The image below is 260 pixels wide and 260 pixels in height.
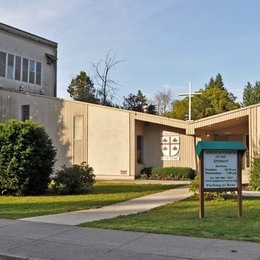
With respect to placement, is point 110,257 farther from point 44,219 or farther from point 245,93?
point 245,93

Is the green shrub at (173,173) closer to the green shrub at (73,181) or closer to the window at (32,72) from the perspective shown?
the green shrub at (73,181)

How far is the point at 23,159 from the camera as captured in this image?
16.2 m

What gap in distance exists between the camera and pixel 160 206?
12.7 meters

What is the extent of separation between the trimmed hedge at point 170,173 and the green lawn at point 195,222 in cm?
1138

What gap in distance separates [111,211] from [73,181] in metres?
5.22

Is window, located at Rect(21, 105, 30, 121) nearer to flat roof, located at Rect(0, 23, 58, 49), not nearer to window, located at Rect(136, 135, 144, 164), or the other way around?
flat roof, located at Rect(0, 23, 58, 49)

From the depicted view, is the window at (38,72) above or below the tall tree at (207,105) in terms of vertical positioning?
below

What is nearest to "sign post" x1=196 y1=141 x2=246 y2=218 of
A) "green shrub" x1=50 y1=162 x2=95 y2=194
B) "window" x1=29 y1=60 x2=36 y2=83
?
"green shrub" x1=50 y1=162 x2=95 y2=194

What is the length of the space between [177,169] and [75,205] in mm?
12013

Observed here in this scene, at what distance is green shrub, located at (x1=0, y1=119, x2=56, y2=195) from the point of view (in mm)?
16078

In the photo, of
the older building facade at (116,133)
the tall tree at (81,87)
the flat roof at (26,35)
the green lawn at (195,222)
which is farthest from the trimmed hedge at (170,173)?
the tall tree at (81,87)

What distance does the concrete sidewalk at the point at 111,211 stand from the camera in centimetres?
1025

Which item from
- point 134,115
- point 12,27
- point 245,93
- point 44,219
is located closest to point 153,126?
point 134,115

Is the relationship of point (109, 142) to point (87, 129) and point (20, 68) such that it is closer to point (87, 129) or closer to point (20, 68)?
point (87, 129)
